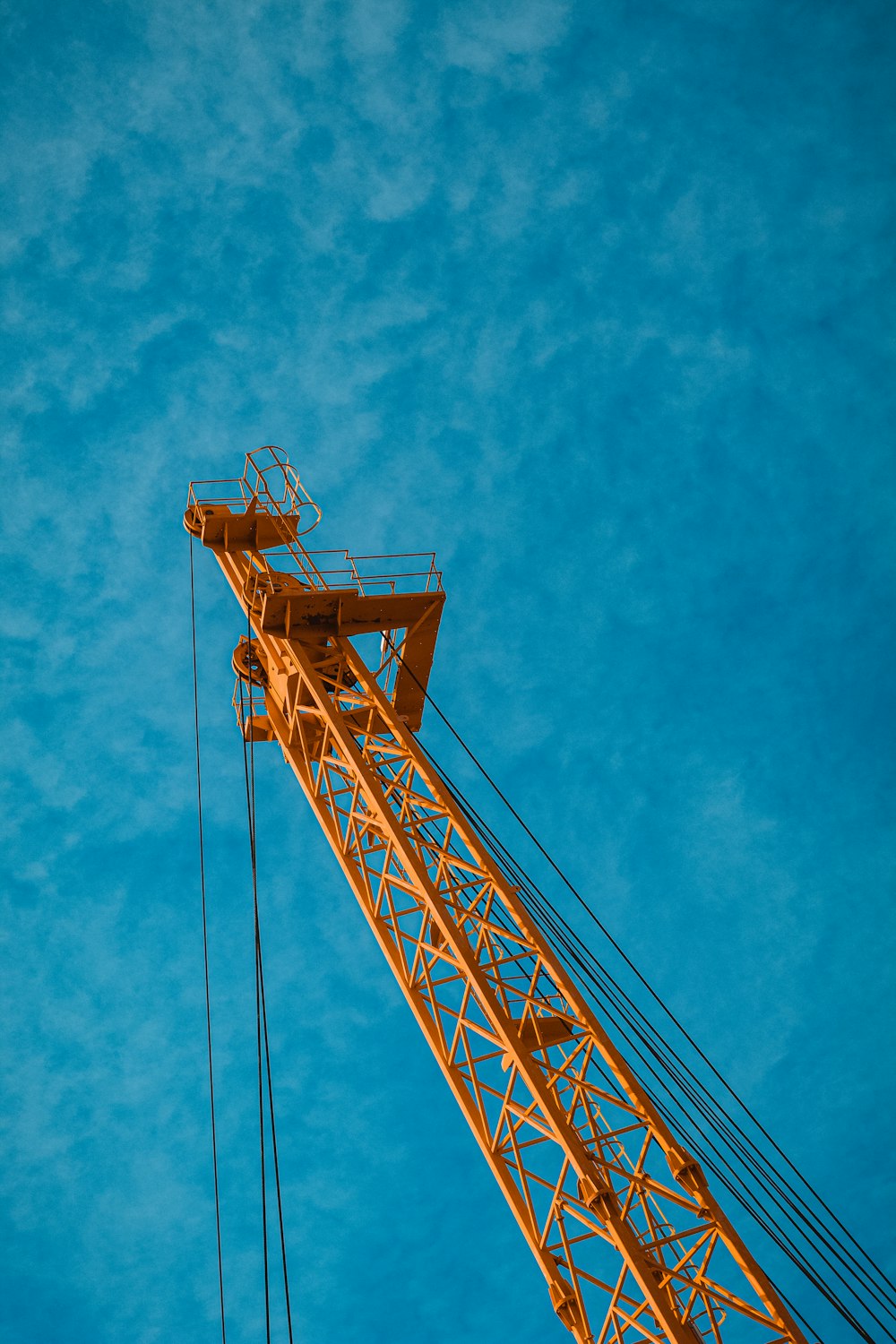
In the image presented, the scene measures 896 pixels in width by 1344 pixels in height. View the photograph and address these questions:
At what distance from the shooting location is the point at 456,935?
17.3 metres

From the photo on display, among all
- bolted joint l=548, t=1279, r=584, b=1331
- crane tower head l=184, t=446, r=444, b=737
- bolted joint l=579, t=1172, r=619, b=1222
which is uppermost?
crane tower head l=184, t=446, r=444, b=737

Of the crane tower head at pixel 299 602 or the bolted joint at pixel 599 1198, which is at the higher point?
the crane tower head at pixel 299 602

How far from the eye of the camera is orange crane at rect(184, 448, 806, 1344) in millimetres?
15117

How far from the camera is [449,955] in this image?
17.5m

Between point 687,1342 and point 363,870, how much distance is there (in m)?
7.96

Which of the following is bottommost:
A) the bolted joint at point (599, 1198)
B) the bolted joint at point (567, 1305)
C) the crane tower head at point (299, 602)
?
the bolted joint at point (567, 1305)

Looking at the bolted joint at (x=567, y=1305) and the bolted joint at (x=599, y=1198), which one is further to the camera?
the bolted joint at (x=567, y=1305)

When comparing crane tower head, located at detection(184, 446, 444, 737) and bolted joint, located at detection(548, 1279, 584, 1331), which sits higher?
crane tower head, located at detection(184, 446, 444, 737)

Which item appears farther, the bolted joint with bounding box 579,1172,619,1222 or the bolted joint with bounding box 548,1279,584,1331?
the bolted joint with bounding box 548,1279,584,1331

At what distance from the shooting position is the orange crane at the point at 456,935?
15.1 meters

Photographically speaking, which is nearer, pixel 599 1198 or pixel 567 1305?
pixel 599 1198

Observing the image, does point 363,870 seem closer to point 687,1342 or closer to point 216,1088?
point 687,1342

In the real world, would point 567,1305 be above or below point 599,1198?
below

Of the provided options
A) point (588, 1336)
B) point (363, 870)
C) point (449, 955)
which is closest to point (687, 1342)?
point (588, 1336)
